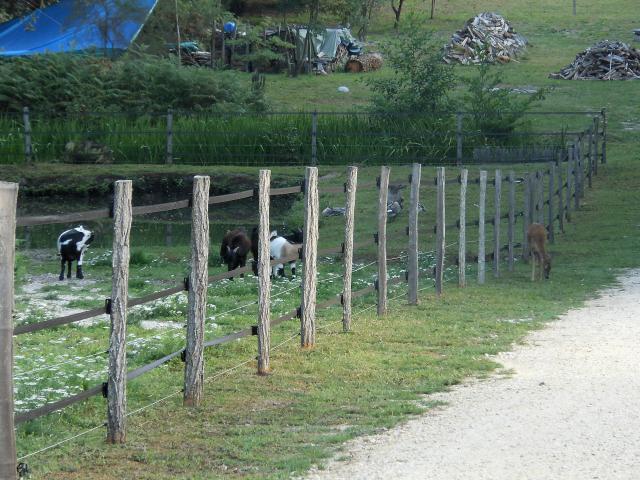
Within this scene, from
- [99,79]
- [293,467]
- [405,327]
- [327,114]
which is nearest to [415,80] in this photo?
[327,114]

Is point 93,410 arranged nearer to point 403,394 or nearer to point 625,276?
point 403,394

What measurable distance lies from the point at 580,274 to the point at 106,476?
1141cm

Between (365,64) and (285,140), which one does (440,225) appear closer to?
(285,140)

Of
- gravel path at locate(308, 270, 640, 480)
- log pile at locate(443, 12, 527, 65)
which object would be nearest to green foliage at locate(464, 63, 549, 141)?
log pile at locate(443, 12, 527, 65)

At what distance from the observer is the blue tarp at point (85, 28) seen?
37000 millimetres

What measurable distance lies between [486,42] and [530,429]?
39.0 m

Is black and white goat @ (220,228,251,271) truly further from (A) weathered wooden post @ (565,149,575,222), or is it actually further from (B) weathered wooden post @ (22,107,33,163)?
(B) weathered wooden post @ (22,107,33,163)

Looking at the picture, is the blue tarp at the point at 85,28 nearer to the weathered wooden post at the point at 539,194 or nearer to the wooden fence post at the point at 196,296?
the weathered wooden post at the point at 539,194

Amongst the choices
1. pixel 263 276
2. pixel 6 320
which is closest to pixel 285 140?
pixel 263 276

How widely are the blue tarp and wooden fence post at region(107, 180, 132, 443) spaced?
100 feet

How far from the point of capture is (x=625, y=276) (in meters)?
16.3

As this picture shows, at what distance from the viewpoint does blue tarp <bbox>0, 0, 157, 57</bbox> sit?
3700 cm

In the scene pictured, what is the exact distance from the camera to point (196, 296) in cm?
816

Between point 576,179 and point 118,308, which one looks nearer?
point 118,308
